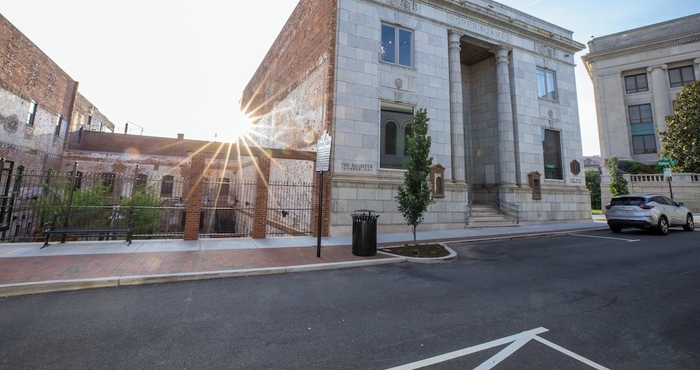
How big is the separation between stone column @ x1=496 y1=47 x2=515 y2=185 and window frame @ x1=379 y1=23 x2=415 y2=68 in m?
6.65

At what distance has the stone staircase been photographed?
48.9ft

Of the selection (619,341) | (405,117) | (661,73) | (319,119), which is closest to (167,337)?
(619,341)

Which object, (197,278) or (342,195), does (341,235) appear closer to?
(342,195)

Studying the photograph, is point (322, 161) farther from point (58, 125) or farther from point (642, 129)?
point (642, 129)

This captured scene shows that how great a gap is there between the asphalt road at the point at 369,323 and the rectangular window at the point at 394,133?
791 cm

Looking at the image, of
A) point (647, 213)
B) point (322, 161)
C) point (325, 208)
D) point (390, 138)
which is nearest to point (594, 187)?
point (647, 213)

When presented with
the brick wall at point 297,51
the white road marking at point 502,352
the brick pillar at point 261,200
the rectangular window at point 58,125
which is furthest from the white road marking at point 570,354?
the rectangular window at point 58,125

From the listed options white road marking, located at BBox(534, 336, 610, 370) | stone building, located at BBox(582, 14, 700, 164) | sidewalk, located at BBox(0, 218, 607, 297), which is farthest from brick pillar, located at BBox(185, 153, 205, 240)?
stone building, located at BBox(582, 14, 700, 164)

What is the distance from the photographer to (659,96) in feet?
110

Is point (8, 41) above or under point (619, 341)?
above

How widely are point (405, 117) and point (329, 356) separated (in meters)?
12.7

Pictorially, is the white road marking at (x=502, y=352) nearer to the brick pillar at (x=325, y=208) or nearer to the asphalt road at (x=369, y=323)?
the asphalt road at (x=369, y=323)

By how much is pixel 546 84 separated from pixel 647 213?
1043 cm

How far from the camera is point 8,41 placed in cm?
1858
